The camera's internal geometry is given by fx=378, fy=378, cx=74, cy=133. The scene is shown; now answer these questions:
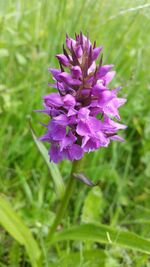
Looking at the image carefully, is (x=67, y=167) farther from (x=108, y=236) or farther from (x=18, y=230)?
(x=108, y=236)

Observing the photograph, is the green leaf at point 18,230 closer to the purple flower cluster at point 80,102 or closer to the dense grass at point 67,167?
the dense grass at point 67,167

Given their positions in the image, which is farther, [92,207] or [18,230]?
[92,207]

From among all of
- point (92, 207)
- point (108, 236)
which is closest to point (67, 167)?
Result: point (92, 207)

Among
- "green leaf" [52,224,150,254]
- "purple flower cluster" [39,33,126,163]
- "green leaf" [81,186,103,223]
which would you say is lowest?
"green leaf" [81,186,103,223]

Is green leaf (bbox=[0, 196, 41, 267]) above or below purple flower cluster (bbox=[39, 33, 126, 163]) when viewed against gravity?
below

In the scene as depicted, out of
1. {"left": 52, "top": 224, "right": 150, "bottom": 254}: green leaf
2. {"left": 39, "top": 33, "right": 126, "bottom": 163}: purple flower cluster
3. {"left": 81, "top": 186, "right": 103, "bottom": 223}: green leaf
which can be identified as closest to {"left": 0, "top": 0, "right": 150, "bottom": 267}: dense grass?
{"left": 81, "top": 186, "right": 103, "bottom": 223}: green leaf

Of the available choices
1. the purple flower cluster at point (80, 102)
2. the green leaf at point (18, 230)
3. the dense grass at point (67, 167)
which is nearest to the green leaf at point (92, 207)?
the dense grass at point (67, 167)

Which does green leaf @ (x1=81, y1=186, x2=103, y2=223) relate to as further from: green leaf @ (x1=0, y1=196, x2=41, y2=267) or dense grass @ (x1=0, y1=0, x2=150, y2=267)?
green leaf @ (x1=0, y1=196, x2=41, y2=267)
